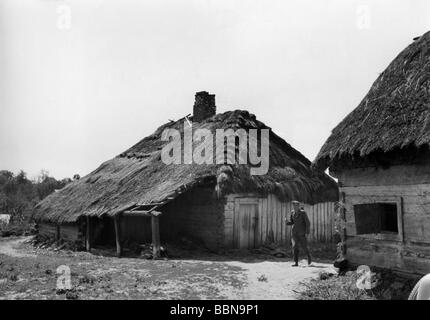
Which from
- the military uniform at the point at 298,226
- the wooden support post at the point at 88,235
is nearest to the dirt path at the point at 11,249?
the wooden support post at the point at 88,235

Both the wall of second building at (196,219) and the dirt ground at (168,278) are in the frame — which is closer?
the dirt ground at (168,278)

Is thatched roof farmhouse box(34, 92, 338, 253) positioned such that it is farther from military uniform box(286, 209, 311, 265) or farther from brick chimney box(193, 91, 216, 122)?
military uniform box(286, 209, 311, 265)

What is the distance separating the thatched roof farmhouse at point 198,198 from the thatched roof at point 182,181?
0.12 feet

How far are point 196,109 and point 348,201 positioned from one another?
14.1 metres

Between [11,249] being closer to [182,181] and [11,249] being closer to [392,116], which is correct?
[182,181]

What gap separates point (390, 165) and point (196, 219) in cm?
922

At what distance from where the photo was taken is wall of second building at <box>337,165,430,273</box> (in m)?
7.84

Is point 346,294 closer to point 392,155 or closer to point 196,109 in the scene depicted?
point 392,155

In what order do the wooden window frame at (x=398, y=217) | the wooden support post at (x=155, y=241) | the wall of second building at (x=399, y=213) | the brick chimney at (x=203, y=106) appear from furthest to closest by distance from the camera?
the brick chimney at (x=203, y=106) → the wooden support post at (x=155, y=241) → the wooden window frame at (x=398, y=217) → the wall of second building at (x=399, y=213)

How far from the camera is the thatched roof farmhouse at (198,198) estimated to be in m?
15.2

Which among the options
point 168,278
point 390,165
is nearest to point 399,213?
point 390,165

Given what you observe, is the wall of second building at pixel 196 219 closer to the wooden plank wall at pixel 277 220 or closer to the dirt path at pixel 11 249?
the wooden plank wall at pixel 277 220

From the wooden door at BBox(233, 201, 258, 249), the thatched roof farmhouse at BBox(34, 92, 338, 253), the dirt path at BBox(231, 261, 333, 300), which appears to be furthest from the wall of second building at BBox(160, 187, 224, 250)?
the dirt path at BBox(231, 261, 333, 300)

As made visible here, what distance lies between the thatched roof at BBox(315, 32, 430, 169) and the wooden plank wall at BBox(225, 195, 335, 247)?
5887mm
